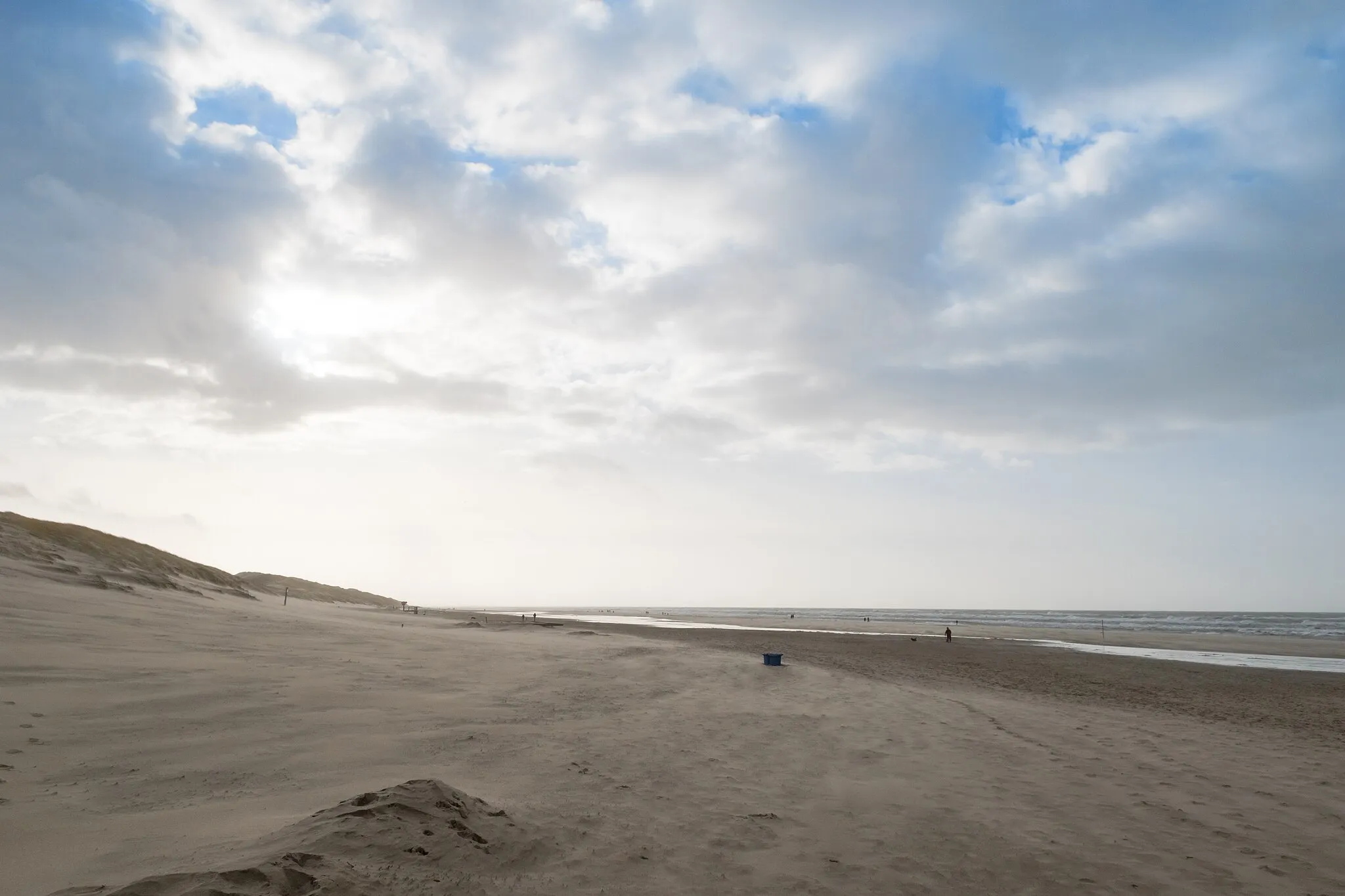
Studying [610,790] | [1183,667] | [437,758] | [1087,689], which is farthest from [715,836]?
[1183,667]

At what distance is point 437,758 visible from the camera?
7.95 meters

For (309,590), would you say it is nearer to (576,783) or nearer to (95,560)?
(95,560)

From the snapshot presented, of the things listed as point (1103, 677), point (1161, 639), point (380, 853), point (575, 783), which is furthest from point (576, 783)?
point (1161, 639)

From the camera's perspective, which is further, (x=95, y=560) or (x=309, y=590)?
(x=309, y=590)

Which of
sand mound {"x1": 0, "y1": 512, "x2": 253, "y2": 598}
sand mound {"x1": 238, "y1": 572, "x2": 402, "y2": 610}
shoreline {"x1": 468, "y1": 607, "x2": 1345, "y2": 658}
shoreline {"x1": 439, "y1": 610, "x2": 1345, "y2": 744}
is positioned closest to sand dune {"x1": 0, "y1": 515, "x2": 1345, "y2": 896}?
shoreline {"x1": 439, "y1": 610, "x2": 1345, "y2": 744}

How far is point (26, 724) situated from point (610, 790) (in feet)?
20.1

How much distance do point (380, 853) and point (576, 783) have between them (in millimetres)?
3180

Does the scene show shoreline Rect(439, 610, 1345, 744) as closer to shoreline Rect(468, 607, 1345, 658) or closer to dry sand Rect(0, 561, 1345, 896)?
dry sand Rect(0, 561, 1345, 896)

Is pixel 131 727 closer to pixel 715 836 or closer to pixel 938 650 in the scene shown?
pixel 715 836

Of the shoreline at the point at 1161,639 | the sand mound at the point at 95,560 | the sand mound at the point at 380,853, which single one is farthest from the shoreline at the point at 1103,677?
the sand mound at the point at 95,560

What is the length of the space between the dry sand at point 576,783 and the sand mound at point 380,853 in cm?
2

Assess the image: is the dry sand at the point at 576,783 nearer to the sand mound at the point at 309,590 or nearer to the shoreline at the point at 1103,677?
the shoreline at the point at 1103,677

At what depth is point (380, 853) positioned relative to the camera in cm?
472

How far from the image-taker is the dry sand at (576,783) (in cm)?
493
